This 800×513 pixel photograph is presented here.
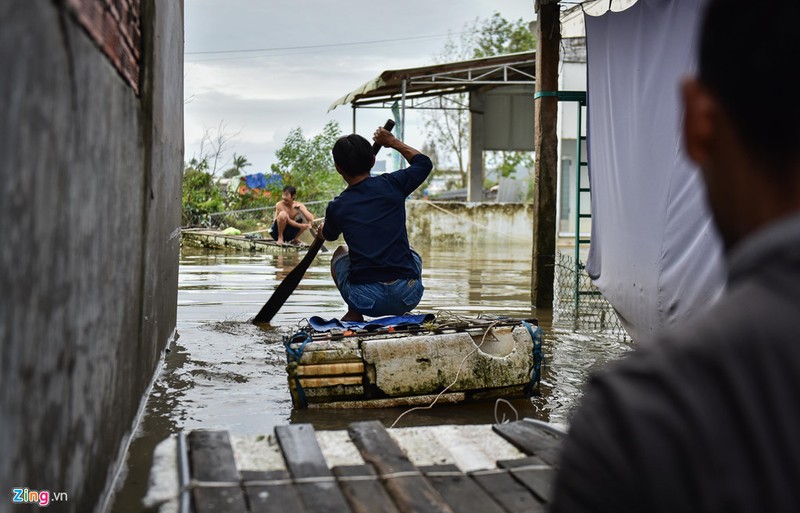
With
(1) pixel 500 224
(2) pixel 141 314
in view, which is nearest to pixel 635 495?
(2) pixel 141 314

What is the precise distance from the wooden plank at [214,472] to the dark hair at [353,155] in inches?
130

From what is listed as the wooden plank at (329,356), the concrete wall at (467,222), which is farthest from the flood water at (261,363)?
the concrete wall at (467,222)

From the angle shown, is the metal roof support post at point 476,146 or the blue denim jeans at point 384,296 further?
the metal roof support post at point 476,146

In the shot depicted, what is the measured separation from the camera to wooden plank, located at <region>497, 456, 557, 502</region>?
7.94 ft

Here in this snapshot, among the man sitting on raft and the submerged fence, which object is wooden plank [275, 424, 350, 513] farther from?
the submerged fence

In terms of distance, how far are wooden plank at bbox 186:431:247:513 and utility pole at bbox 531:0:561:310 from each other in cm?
631

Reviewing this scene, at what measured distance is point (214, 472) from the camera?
244cm

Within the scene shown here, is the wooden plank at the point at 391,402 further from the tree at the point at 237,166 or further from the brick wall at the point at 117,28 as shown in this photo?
the tree at the point at 237,166

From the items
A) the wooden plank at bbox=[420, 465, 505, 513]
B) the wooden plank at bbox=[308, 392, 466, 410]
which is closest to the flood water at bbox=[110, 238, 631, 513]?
the wooden plank at bbox=[308, 392, 466, 410]

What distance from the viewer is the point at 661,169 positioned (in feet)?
19.2

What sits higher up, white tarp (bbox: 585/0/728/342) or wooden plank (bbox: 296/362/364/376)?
white tarp (bbox: 585/0/728/342)

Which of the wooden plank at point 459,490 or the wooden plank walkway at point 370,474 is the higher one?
the wooden plank walkway at point 370,474

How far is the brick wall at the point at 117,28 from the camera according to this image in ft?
8.67

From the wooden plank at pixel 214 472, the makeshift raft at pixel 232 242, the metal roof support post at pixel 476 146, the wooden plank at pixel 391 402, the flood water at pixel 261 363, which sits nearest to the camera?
the wooden plank at pixel 214 472
